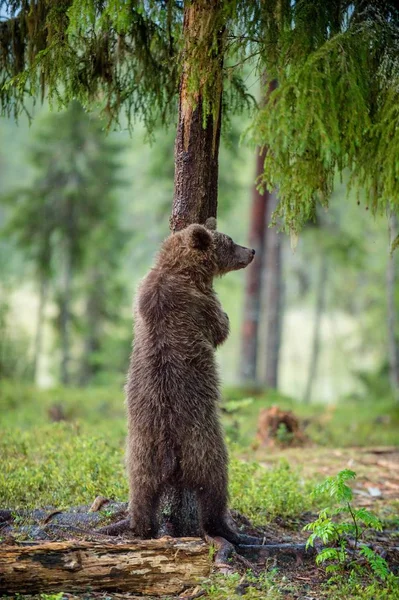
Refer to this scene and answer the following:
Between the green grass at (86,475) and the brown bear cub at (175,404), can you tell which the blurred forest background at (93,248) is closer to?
the green grass at (86,475)

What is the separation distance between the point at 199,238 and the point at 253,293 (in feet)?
40.0

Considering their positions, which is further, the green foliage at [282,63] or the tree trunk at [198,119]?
the tree trunk at [198,119]

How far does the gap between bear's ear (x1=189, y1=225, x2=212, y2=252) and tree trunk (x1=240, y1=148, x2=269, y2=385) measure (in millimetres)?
11713

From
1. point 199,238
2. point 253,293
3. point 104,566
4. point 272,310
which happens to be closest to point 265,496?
point 104,566

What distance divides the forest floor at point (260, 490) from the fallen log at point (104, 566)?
0.10 m

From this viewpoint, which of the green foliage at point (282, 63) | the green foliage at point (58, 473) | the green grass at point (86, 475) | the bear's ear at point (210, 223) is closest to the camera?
the green foliage at point (282, 63)

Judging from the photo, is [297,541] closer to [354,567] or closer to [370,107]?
[354,567]

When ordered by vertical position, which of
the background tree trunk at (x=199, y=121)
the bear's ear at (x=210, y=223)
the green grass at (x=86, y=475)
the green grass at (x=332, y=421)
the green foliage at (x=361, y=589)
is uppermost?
the background tree trunk at (x=199, y=121)

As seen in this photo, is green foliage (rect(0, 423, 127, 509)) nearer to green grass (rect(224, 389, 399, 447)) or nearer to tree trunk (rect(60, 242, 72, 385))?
green grass (rect(224, 389, 399, 447))

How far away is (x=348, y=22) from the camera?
585cm

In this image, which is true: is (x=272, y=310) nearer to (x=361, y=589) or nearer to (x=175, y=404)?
(x=175, y=404)

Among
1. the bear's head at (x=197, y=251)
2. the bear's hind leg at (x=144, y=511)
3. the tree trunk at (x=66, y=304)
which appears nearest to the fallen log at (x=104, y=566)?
the bear's hind leg at (x=144, y=511)

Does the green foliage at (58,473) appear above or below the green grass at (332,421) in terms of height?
above

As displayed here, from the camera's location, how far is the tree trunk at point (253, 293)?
57.8 ft
